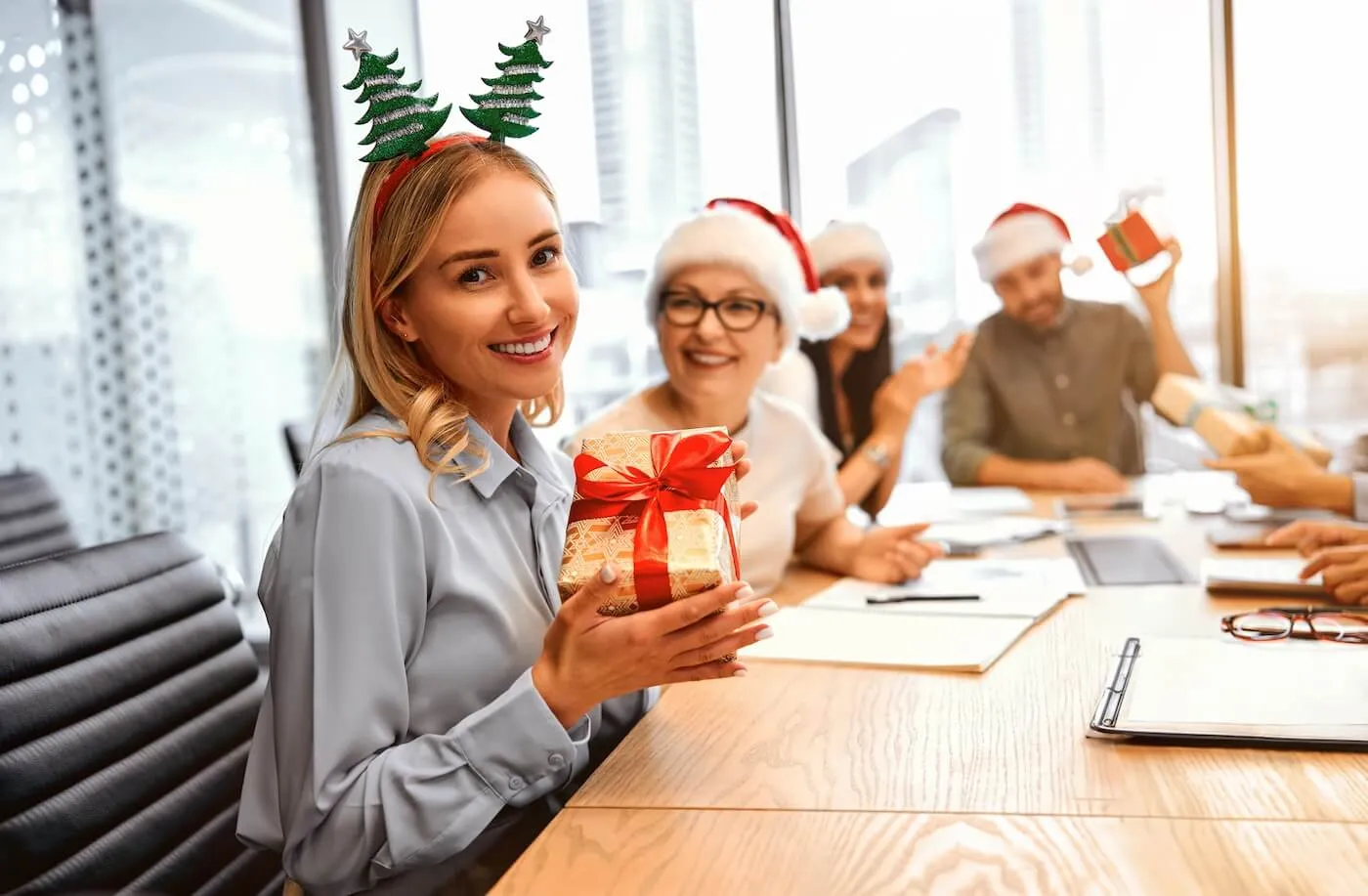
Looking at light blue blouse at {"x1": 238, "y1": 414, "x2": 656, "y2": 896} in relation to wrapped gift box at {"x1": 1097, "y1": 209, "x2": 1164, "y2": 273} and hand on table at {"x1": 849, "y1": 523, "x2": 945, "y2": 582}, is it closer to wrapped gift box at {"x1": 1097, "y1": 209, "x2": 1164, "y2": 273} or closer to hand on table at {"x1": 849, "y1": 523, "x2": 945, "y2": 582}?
hand on table at {"x1": 849, "y1": 523, "x2": 945, "y2": 582}

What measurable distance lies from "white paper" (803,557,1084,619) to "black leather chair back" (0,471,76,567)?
1.72 m

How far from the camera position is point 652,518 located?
96 centimetres

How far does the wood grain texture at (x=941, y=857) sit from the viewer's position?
2.45ft

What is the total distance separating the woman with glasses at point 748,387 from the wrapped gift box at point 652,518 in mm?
886

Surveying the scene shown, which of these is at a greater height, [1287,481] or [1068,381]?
[1068,381]

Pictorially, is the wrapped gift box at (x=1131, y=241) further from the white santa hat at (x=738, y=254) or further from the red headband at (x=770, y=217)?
the white santa hat at (x=738, y=254)

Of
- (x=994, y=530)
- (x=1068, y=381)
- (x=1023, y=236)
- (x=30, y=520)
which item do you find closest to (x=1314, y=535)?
(x=994, y=530)

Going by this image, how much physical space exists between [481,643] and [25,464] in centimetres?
286

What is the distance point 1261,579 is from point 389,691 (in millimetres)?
1230

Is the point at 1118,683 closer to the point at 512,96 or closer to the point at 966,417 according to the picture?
the point at 512,96

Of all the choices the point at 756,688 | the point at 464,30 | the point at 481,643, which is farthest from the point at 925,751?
the point at 464,30

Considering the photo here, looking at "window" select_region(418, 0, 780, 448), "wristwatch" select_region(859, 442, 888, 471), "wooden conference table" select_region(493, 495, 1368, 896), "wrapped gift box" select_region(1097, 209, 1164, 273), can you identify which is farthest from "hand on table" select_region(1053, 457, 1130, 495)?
"wooden conference table" select_region(493, 495, 1368, 896)

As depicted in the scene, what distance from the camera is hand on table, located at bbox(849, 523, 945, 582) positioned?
71.5 inches

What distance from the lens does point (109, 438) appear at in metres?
3.60
